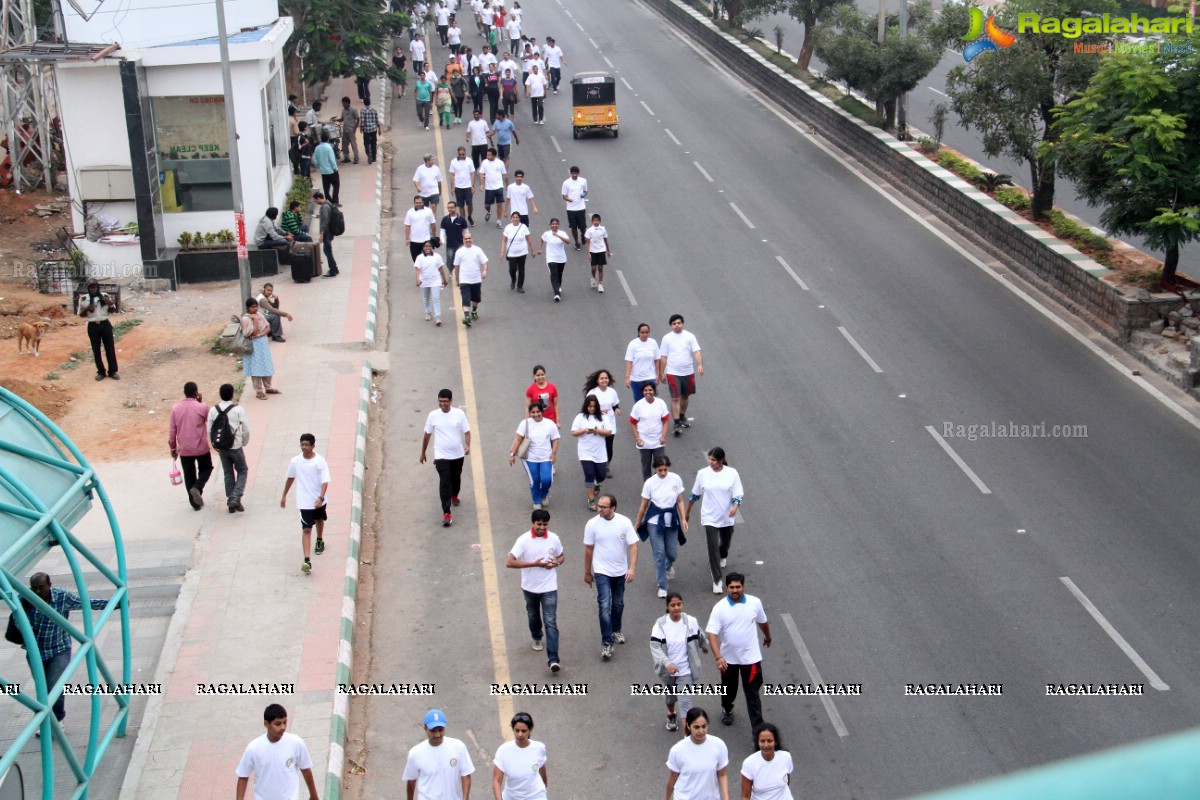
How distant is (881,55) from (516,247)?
11.0 meters

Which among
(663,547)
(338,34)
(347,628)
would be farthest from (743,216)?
(347,628)

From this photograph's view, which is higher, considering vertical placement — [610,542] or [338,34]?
[338,34]

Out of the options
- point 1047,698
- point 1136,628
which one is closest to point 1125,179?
point 1136,628

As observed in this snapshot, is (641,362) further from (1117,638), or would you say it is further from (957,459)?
(1117,638)

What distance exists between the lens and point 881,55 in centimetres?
2897

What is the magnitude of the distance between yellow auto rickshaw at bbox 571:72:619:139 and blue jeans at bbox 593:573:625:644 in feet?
74.8

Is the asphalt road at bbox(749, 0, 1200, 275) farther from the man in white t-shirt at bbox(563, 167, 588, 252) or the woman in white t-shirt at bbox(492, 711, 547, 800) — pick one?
the woman in white t-shirt at bbox(492, 711, 547, 800)

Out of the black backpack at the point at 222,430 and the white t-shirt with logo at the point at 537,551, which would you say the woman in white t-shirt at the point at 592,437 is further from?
the black backpack at the point at 222,430

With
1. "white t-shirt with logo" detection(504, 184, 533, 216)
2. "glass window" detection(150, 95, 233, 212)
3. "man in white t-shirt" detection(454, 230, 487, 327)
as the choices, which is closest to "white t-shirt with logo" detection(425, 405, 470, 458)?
"man in white t-shirt" detection(454, 230, 487, 327)

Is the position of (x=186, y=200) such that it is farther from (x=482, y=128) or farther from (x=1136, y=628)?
(x=1136, y=628)

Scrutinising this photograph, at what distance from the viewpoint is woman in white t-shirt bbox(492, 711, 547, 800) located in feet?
29.1

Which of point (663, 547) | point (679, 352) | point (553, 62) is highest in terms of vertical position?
point (553, 62)

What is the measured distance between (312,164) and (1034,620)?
22.4 meters

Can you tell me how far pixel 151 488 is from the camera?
15.9 m
